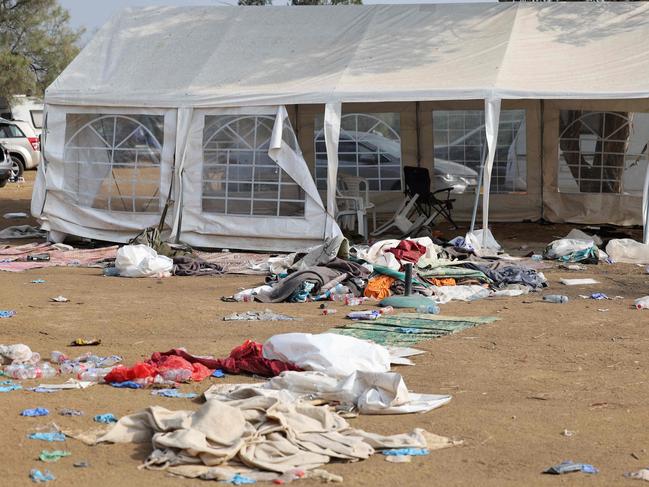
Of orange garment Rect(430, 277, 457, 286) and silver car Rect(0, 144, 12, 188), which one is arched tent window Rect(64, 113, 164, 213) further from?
silver car Rect(0, 144, 12, 188)

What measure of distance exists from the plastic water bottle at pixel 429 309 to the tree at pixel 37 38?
1975cm

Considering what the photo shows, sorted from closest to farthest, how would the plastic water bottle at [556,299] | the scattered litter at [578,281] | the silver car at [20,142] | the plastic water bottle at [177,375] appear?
the plastic water bottle at [177,375]
the plastic water bottle at [556,299]
the scattered litter at [578,281]
the silver car at [20,142]

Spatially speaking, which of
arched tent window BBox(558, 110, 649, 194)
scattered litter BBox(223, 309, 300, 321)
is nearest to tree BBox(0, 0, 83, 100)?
arched tent window BBox(558, 110, 649, 194)

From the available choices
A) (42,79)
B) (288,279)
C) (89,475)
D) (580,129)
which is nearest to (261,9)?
(580,129)

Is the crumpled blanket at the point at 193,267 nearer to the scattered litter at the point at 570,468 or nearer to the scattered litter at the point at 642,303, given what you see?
the scattered litter at the point at 642,303

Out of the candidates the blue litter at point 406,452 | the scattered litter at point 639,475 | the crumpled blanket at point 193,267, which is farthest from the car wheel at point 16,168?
the scattered litter at point 639,475

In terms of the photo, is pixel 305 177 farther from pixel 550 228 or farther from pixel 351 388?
pixel 351 388

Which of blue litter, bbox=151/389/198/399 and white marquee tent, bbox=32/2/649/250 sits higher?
white marquee tent, bbox=32/2/649/250

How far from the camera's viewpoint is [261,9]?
50.0 ft

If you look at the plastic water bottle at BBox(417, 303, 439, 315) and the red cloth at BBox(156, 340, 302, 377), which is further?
the plastic water bottle at BBox(417, 303, 439, 315)

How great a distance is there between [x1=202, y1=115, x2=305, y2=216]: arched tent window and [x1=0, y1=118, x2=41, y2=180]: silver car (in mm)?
12078

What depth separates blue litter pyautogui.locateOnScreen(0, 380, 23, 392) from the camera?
6.57 m

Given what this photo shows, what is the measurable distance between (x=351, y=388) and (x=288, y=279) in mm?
4109

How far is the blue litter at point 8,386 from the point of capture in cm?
657
